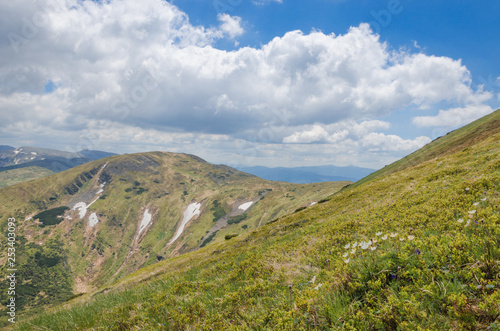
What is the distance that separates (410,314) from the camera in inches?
143

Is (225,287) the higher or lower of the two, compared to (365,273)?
lower

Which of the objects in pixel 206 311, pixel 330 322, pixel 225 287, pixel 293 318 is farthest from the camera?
pixel 225 287

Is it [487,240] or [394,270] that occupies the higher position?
[487,240]

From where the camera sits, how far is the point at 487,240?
4.60 m

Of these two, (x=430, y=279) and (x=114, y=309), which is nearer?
(x=430, y=279)

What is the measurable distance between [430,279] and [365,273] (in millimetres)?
1169

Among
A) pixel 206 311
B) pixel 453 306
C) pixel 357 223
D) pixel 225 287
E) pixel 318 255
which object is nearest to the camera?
pixel 453 306

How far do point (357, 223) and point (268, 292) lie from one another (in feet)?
26.6

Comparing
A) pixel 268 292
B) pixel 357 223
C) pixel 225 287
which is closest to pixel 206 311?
pixel 225 287

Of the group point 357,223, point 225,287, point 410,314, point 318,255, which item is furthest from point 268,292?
point 357,223

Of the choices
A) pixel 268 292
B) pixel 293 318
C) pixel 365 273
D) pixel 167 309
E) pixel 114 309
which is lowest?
pixel 114 309

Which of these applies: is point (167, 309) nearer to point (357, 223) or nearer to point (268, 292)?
point (268, 292)

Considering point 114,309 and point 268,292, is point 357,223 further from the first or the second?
point 114,309

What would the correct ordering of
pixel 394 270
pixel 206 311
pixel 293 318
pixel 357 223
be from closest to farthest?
pixel 293 318
pixel 394 270
pixel 206 311
pixel 357 223
